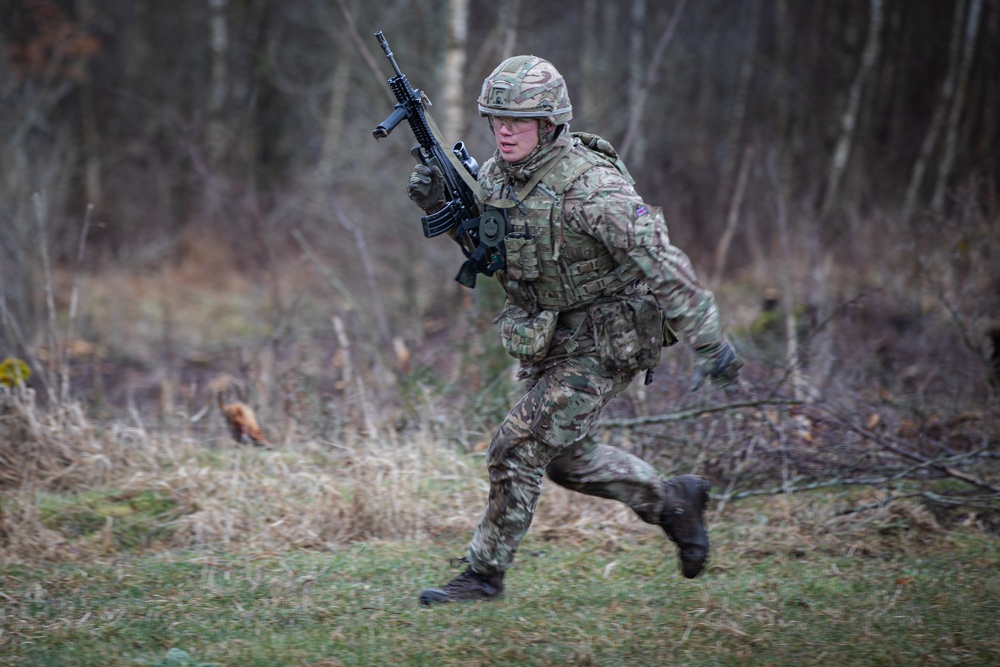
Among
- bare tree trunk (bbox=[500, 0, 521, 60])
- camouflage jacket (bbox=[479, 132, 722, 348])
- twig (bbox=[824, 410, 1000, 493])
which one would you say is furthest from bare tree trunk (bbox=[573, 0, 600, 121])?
camouflage jacket (bbox=[479, 132, 722, 348])

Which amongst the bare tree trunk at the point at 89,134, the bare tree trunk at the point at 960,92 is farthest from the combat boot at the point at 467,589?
the bare tree trunk at the point at 89,134

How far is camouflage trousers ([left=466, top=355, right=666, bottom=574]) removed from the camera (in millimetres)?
3910

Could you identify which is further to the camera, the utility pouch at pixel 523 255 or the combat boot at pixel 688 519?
the combat boot at pixel 688 519

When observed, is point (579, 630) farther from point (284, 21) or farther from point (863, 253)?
point (284, 21)

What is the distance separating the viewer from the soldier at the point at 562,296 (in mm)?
3689

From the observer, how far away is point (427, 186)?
4.11 metres

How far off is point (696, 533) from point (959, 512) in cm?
203

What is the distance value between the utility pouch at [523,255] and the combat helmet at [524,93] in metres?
0.47

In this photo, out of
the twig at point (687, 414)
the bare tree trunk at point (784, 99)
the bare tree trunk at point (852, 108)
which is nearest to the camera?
the twig at point (687, 414)

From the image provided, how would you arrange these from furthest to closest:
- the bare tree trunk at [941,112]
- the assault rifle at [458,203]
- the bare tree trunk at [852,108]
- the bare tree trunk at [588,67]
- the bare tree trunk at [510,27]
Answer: the bare tree trunk at [852,108] → the bare tree trunk at [588,67] → the bare tree trunk at [941,112] → the bare tree trunk at [510,27] → the assault rifle at [458,203]

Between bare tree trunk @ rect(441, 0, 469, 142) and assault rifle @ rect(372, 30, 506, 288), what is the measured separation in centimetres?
440

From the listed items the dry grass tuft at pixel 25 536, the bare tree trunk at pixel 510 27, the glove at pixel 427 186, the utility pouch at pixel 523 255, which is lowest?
the dry grass tuft at pixel 25 536

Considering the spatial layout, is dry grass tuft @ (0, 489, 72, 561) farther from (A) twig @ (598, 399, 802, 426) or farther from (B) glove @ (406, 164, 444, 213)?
(A) twig @ (598, 399, 802, 426)

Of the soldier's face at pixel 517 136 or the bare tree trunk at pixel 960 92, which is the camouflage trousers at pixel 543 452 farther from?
the bare tree trunk at pixel 960 92
